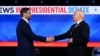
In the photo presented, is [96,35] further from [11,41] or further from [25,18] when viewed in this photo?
[25,18]

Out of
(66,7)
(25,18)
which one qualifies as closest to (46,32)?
(66,7)

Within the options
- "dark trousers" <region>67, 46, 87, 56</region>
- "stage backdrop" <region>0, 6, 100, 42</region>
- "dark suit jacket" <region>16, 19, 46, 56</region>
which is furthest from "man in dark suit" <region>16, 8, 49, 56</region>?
"stage backdrop" <region>0, 6, 100, 42</region>

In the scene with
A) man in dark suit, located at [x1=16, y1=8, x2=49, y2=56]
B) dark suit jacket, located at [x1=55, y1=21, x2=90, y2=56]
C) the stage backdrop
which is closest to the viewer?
dark suit jacket, located at [x1=55, y1=21, x2=90, y2=56]

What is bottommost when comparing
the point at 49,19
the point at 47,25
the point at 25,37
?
the point at 47,25

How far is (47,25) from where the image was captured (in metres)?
9.45

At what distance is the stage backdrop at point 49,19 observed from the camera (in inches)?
366

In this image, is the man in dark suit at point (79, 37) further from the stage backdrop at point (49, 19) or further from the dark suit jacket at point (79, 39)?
the stage backdrop at point (49, 19)

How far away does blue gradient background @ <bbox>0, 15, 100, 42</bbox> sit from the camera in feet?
30.6

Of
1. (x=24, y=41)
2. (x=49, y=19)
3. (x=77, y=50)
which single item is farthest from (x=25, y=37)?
(x=49, y=19)

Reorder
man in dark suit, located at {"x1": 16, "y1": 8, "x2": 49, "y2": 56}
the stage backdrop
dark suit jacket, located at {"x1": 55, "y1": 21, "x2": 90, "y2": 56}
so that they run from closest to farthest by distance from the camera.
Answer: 1. dark suit jacket, located at {"x1": 55, "y1": 21, "x2": 90, "y2": 56}
2. man in dark suit, located at {"x1": 16, "y1": 8, "x2": 49, "y2": 56}
3. the stage backdrop

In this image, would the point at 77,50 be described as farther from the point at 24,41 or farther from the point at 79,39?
the point at 24,41

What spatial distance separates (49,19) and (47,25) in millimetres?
156

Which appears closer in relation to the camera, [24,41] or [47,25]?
[24,41]

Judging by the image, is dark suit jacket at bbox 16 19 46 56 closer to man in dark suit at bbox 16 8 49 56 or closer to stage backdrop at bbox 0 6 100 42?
man in dark suit at bbox 16 8 49 56
